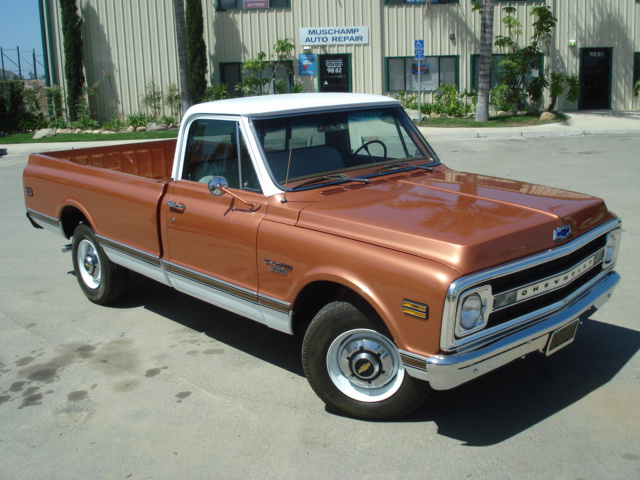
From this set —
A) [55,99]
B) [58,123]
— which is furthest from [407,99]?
[55,99]

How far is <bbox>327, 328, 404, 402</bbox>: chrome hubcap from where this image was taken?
402 centimetres

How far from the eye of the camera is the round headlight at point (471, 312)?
3602 millimetres

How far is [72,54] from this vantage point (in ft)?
79.4

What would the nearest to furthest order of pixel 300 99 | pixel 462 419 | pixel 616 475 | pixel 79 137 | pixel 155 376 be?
pixel 616 475
pixel 462 419
pixel 155 376
pixel 300 99
pixel 79 137

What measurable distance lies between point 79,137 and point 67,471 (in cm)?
2013

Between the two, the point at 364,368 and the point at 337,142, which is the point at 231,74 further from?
→ the point at 364,368

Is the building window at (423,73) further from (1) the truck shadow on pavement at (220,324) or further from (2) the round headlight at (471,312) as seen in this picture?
(2) the round headlight at (471,312)

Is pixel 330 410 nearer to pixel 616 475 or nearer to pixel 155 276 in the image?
pixel 616 475

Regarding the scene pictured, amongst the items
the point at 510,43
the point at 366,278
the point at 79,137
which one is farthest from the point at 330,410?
the point at 510,43

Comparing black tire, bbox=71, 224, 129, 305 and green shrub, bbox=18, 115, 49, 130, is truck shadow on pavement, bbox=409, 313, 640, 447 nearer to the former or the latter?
black tire, bbox=71, 224, 129, 305

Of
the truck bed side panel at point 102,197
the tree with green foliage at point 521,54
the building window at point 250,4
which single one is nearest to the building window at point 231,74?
the building window at point 250,4

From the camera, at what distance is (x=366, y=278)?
389cm

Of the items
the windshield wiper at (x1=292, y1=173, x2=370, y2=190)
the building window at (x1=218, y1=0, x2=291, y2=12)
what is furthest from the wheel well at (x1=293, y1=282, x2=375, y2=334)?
the building window at (x1=218, y1=0, x2=291, y2=12)

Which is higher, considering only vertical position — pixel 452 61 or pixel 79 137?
pixel 452 61
